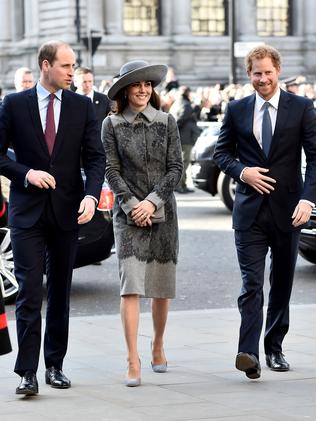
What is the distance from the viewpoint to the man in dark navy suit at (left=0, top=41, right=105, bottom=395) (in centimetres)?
809

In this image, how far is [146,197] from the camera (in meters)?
8.46

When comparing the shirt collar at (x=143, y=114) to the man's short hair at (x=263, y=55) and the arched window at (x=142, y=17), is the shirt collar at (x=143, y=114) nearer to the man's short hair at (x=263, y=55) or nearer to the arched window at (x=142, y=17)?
the man's short hair at (x=263, y=55)

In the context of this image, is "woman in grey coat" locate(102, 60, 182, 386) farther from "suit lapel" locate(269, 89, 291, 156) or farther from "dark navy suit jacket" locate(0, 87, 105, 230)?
"suit lapel" locate(269, 89, 291, 156)

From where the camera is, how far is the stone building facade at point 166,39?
181 feet

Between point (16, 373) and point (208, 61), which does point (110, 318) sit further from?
point (208, 61)

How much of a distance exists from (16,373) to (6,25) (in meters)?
54.9

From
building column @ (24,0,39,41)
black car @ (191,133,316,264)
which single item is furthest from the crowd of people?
building column @ (24,0,39,41)

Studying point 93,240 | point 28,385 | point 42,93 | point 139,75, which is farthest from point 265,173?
point 93,240

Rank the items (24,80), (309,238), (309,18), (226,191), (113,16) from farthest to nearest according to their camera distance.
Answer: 1. (309,18)
2. (113,16)
3. (226,191)
4. (24,80)
5. (309,238)

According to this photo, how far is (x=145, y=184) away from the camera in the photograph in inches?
336

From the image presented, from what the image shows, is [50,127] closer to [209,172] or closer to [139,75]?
[139,75]

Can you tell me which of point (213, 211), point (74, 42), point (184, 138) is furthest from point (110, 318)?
point (74, 42)

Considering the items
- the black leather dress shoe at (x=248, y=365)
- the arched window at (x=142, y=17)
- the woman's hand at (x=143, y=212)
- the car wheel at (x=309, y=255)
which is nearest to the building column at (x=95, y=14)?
the arched window at (x=142, y=17)

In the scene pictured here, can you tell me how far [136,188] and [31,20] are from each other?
168 feet
